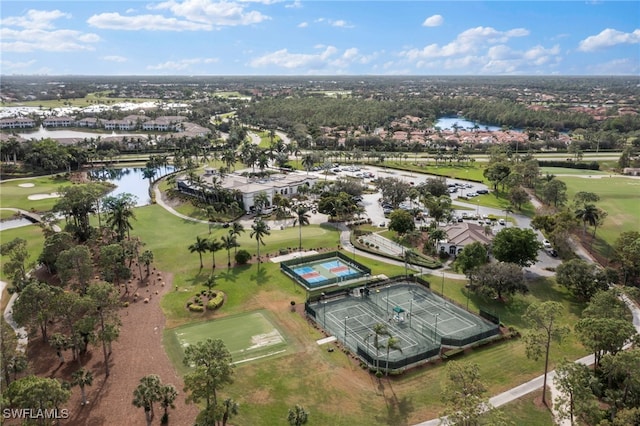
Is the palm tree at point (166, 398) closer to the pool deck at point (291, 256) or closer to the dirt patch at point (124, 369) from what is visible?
the dirt patch at point (124, 369)

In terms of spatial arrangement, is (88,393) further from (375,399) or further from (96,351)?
(375,399)

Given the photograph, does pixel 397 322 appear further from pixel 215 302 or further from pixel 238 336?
pixel 215 302

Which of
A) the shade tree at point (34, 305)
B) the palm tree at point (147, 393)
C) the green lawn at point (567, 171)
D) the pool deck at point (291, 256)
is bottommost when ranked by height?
the pool deck at point (291, 256)

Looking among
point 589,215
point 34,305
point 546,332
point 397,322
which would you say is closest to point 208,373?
point 34,305

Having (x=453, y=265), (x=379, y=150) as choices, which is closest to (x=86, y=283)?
(x=453, y=265)

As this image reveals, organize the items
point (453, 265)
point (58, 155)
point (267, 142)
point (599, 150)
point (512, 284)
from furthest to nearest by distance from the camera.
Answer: point (267, 142)
point (599, 150)
point (58, 155)
point (453, 265)
point (512, 284)

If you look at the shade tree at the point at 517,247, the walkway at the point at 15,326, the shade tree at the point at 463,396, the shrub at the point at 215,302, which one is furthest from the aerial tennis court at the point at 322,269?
the walkway at the point at 15,326
